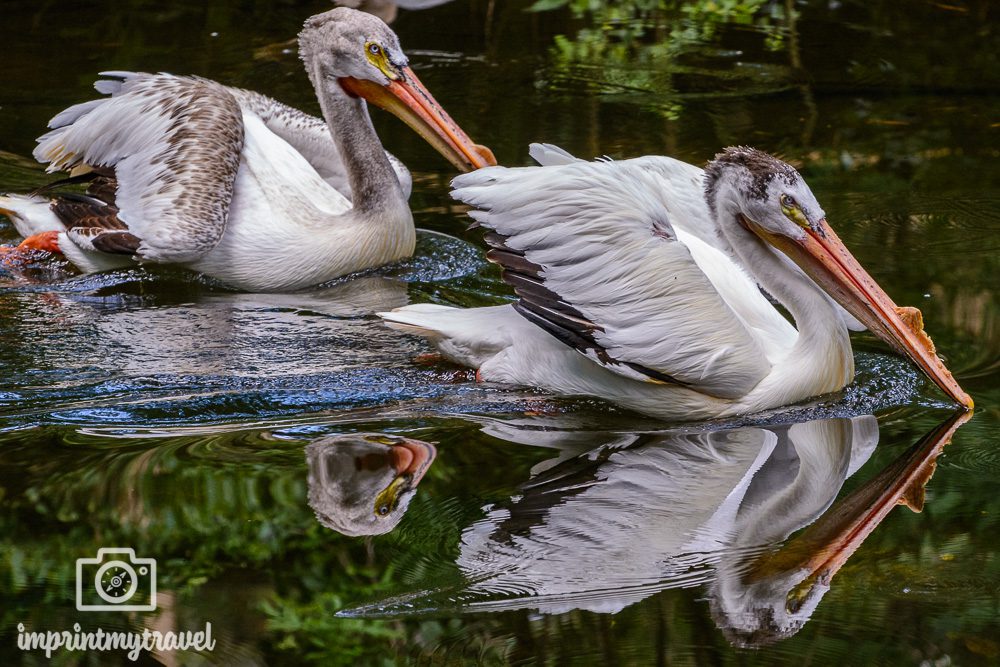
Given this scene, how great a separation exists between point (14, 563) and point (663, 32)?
5.98 meters

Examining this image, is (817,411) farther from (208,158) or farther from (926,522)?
(208,158)

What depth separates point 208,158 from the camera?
194 inches

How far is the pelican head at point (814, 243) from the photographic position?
151 inches

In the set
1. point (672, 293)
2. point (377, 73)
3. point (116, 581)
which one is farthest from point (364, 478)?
point (377, 73)

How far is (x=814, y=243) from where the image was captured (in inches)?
153

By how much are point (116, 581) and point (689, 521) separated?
1333 millimetres

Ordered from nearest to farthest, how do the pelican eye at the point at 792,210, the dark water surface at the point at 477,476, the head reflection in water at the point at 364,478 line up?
the dark water surface at the point at 477,476 < the head reflection in water at the point at 364,478 < the pelican eye at the point at 792,210

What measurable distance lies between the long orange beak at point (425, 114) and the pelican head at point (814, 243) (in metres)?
1.32

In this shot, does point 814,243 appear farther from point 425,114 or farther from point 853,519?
point 425,114

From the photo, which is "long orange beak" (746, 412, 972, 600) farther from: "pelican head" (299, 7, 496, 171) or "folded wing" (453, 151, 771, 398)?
"pelican head" (299, 7, 496, 171)

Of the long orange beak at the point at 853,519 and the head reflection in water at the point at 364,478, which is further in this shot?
the head reflection in water at the point at 364,478

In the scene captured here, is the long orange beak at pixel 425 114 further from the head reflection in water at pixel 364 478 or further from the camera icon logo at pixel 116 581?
the camera icon logo at pixel 116 581

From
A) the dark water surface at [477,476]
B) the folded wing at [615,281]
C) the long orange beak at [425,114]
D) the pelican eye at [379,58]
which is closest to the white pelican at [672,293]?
the folded wing at [615,281]

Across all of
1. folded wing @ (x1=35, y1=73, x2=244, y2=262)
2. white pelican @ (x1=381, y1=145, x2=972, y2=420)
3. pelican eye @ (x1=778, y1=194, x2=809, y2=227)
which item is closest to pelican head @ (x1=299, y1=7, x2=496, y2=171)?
folded wing @ (x1=35, y1=73, x2=244, y2=262)
